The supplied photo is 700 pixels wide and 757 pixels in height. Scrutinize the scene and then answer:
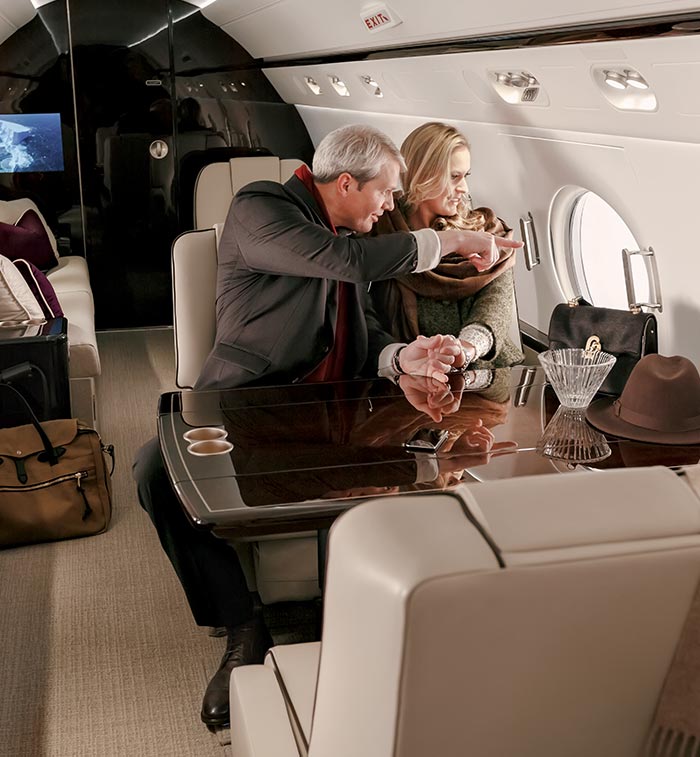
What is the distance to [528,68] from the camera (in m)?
3.07

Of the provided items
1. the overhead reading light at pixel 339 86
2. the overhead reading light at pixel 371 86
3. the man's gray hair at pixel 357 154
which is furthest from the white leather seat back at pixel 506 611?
the overhead reading light at pixel 339 86

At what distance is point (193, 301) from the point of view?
3.03 metres

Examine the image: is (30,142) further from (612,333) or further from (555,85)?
(612,333)

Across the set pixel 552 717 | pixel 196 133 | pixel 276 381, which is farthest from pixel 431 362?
pixel 196 133

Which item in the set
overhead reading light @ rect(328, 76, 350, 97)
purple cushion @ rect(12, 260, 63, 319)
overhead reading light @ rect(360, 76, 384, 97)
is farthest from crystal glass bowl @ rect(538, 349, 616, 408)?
overhead reading light @ rect(328, 76, 350, 97)

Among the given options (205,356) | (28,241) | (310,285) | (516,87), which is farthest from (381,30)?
(28,241)

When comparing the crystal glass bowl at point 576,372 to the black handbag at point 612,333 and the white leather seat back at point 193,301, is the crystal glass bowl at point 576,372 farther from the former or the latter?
the white leather seat back at point 193,301

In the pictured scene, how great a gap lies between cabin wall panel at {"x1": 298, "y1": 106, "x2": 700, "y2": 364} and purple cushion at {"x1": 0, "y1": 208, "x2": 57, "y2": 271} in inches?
106

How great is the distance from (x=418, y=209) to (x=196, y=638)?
157 centimetres

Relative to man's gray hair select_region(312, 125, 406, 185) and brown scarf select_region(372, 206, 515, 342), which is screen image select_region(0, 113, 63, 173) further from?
man's gray hair select_region(312, 125, 406, 185)

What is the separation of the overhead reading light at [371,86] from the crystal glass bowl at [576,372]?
9.19 ft

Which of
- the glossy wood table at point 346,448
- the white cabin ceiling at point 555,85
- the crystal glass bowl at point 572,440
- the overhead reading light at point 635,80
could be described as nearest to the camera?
the glossy wood table at point 346,448

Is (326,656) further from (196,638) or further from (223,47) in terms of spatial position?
(223,47)

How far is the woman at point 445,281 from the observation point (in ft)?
10.0
